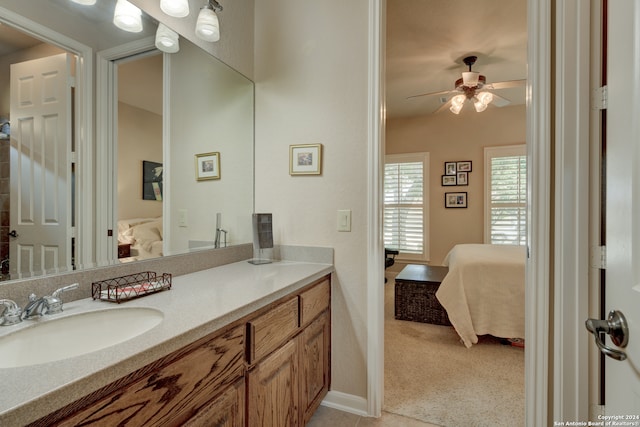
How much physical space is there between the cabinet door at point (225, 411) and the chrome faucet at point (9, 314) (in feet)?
1.77

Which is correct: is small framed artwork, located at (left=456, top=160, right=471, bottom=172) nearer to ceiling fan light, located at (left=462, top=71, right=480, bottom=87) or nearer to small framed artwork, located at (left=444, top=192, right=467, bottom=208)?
small framed artwork, located at (left=444, top=192, right=467, bottom=208)

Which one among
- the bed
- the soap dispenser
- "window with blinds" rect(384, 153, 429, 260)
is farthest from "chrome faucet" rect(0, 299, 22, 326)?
"window with blinds" rect(384, 153, 429, 260)

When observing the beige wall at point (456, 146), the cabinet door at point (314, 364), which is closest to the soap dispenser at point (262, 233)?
the cabinet door at point (314, 364)

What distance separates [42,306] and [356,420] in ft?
5.09

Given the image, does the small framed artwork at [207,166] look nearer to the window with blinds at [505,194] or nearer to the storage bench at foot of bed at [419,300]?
the storage bench at foot of bed at [419,300]

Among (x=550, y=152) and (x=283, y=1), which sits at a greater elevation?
(x=283, y=1)

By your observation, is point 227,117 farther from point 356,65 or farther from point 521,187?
point 521,187

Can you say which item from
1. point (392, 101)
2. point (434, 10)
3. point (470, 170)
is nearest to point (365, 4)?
point (434, 10)

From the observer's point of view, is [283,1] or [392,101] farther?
[392,101]

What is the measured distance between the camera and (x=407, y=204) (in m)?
5.31

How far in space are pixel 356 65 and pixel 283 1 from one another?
70cm

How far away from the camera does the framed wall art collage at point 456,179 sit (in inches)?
197

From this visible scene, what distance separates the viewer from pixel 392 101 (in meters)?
4.55

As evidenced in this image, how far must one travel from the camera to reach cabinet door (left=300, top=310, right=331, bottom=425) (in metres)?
1.46
